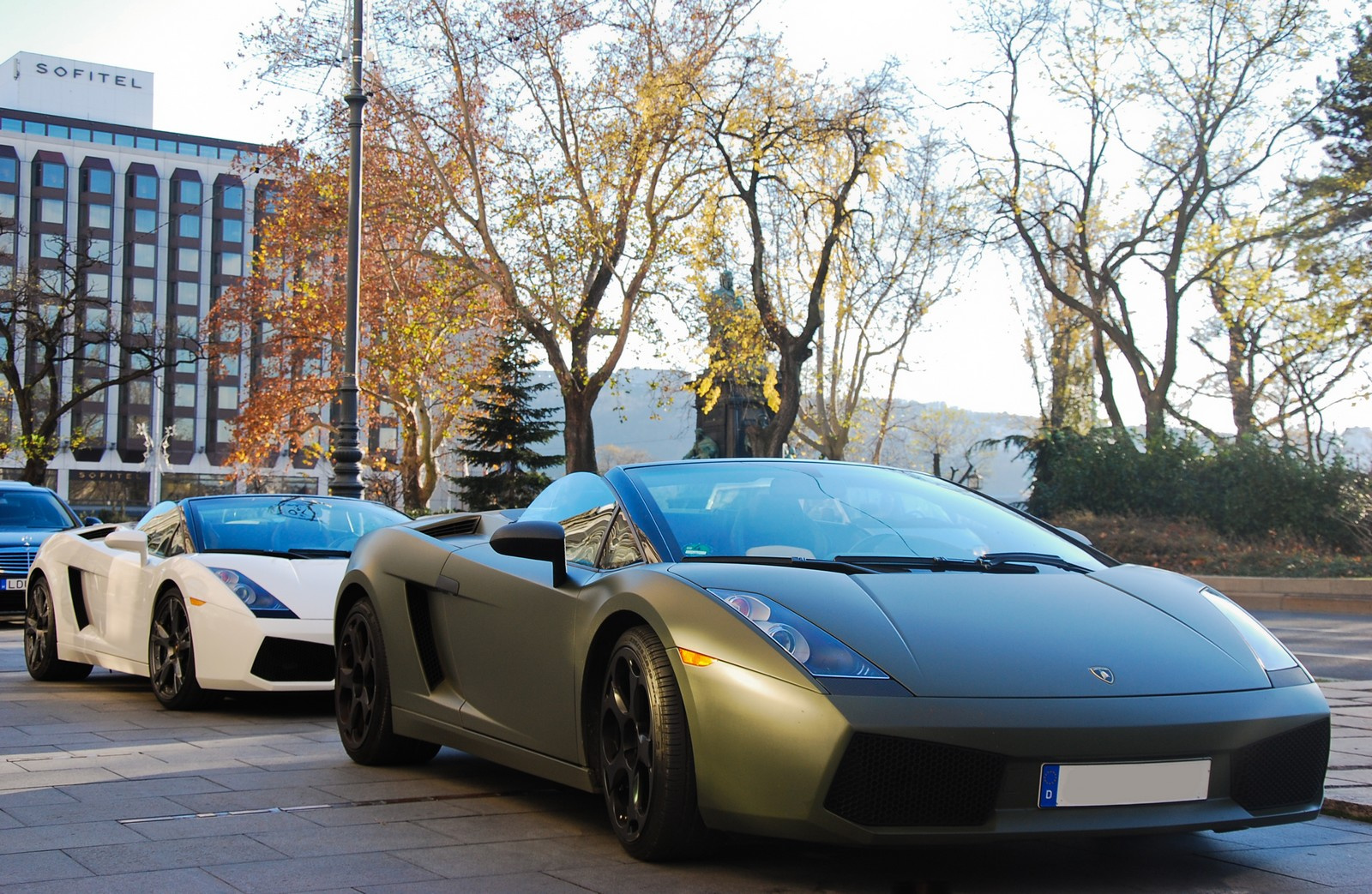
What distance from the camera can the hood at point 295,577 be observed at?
7836mm

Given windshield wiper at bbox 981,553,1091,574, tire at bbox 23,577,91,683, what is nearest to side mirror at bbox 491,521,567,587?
windshield wiper at bbox 981,553,1091,574

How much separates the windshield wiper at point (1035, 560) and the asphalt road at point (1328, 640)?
651cm

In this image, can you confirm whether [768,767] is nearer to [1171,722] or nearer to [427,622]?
[1171,722]

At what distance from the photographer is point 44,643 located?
387 inches

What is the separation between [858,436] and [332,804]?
47.7 metres

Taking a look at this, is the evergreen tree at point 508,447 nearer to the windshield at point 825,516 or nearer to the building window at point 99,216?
the windshield at point 825,516

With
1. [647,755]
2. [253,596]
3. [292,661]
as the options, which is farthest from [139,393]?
[647,755]

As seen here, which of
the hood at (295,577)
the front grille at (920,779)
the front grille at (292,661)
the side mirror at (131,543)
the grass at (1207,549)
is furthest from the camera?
the grass at (1207,549)

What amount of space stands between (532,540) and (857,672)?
1.33 metres

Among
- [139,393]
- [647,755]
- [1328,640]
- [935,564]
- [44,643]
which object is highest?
[139,393]

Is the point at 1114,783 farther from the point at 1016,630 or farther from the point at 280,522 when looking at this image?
the point at 280,522

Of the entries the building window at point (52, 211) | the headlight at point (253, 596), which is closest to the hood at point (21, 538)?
the headlight at point (253, 596)

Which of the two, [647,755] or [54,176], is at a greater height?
→ [54,176]

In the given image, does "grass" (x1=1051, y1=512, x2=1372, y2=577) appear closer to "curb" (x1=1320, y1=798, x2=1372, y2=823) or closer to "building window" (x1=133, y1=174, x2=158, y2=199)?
"curb" (x1=1320, y1=798, x2=1372, y2=823)
